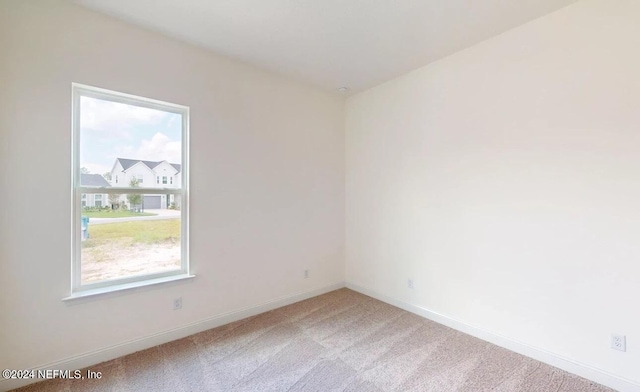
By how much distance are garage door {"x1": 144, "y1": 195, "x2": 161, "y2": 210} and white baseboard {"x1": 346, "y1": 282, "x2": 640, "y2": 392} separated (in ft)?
9.55

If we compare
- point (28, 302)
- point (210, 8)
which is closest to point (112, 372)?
point (28, 302)

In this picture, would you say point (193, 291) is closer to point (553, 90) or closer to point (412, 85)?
point (412, 85)

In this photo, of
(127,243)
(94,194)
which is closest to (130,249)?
(127,243)

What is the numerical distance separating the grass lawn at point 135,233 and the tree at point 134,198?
0.16m

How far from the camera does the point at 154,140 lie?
259 centimetres

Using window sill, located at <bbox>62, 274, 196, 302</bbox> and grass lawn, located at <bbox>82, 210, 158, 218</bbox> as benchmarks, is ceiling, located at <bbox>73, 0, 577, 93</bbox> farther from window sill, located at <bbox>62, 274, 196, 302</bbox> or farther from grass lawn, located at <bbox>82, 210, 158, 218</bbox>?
window sill, located at <bbox>62, 274, 196, 302</bbox>

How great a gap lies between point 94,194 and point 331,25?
2504 mm

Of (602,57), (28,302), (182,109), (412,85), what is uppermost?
(412,85)

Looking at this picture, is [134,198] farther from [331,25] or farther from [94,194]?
[331,25]

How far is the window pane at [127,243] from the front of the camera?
7.44 ft

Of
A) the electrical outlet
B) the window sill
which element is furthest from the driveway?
the electrical outlet

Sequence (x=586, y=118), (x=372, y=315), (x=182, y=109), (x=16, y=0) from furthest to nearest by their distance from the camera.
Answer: (x=372, y=315) → (x=182, y=109) → (x=586, y=118) → (x=16, y=0)

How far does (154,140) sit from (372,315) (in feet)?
9.70

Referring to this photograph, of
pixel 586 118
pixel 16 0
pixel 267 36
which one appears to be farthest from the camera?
pixel 267 36
